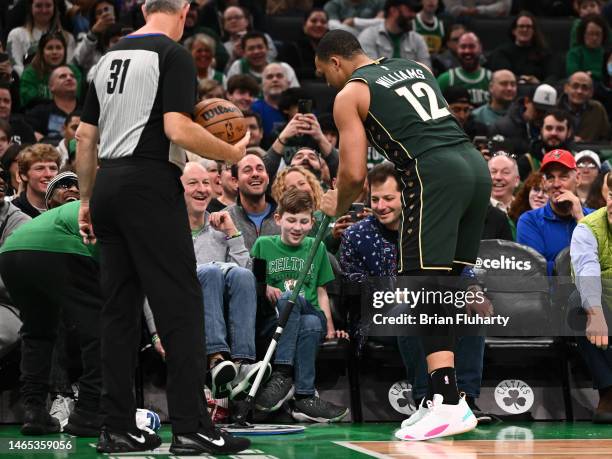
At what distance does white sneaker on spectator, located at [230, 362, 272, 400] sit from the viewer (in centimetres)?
689

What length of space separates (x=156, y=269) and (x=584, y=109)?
27.2 feet

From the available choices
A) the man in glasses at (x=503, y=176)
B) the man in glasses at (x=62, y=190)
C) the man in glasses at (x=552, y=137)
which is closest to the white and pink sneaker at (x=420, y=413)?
the man in glasses at (x=62, y=190)

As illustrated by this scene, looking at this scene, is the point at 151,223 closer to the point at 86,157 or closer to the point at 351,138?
the point at 86,157

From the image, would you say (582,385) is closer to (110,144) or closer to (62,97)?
(110,144)

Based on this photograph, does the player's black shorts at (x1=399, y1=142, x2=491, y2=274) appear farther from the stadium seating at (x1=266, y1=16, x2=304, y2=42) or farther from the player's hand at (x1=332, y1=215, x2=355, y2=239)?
the stadium seating at (x1=266, y1=16, x2=304, y2=42)

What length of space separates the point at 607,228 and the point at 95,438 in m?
3.57

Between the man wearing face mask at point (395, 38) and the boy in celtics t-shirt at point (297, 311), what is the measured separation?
623 centimetres

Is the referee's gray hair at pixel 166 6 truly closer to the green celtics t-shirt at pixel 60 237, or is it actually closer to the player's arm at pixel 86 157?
the player's arm at pixel 86 157

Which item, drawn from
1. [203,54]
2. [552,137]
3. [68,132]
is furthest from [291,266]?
[203,54]

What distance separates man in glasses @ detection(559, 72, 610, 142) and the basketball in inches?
294

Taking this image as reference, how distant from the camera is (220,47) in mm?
13562

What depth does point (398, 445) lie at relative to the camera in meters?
A: 5.95

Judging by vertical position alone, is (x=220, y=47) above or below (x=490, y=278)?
above

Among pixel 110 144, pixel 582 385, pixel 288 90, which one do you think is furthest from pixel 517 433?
pixel 288 90
